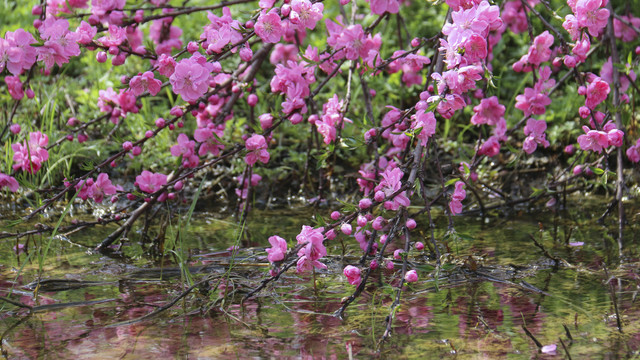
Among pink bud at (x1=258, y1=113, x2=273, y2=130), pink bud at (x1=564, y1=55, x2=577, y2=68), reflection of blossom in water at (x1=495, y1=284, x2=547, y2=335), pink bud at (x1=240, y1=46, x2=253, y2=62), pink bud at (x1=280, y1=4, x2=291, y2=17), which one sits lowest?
reflection of blossom in water at (x1=495, y1=284, x2=547, y2=335)

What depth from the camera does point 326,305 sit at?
6.36 feet

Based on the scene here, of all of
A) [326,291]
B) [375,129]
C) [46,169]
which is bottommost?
[326,291]

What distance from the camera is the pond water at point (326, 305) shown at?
63.9 inches

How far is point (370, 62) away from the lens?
261 centimetres

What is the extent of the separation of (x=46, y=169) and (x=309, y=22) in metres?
1.83

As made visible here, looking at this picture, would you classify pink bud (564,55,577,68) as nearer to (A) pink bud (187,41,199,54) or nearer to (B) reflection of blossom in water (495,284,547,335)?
(B) reflection of blossom in water (495,284,547,335)

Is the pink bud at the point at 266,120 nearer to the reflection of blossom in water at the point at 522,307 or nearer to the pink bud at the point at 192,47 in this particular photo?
the pink bud at the point at 192,47

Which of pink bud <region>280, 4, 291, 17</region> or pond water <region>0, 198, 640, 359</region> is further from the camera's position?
pink bud <region>280, 4, 291, 17</region>

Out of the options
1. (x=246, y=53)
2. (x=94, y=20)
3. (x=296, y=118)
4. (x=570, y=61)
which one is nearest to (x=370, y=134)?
(x=296, y=118)

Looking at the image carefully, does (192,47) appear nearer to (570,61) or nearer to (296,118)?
(296,118)

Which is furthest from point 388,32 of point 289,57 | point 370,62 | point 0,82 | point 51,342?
point 51,342

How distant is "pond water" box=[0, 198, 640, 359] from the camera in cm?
162

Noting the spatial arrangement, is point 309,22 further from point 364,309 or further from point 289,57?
point 289,57

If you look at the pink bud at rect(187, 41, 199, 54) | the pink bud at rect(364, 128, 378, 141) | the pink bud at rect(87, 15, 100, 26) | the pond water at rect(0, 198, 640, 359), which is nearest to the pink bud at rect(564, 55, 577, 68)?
the pond water at rect(0, 198, 640, 359)
